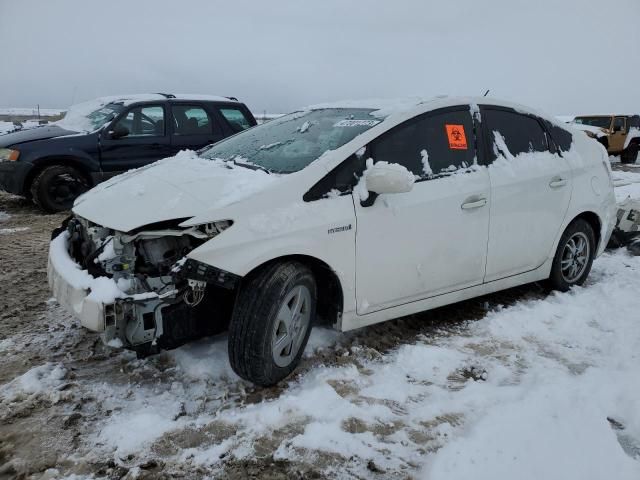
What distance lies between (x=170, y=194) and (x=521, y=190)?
2454 mm

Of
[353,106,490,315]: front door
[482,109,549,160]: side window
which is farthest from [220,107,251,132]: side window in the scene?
[353,106,490,315]: front door

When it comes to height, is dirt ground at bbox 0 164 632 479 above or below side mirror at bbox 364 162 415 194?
below

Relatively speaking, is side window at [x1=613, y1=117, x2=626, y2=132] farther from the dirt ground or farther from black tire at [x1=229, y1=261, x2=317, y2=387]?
black tire at [x1=229, y1=261, x2=317, y2=387]

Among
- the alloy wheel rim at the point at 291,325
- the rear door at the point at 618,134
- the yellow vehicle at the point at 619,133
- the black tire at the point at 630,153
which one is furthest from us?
the black tire at the point at 630,153

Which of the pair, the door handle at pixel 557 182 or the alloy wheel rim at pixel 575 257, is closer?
the door handle at pixel 557 182

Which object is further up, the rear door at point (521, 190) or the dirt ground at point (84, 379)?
the rear door at point (521, 190)

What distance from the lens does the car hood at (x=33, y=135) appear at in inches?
271

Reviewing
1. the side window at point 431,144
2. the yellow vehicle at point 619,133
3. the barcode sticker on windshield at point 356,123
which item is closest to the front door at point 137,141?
the barcode sticker on windshield at point 356,123

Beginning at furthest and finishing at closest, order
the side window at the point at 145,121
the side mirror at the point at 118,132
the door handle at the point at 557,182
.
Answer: the side window at the point at 145,121 < the side mirror at the point at 118,132 < the door handle at the point at 557,182

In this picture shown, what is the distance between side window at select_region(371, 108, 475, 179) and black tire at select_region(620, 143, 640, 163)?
17746 mm

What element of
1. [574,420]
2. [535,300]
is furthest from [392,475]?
[535,300]

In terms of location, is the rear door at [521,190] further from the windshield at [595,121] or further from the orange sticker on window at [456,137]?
the windshield at [595,121]

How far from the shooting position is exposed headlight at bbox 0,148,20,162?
22.0 ft

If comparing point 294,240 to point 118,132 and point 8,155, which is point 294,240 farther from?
point 8,155
